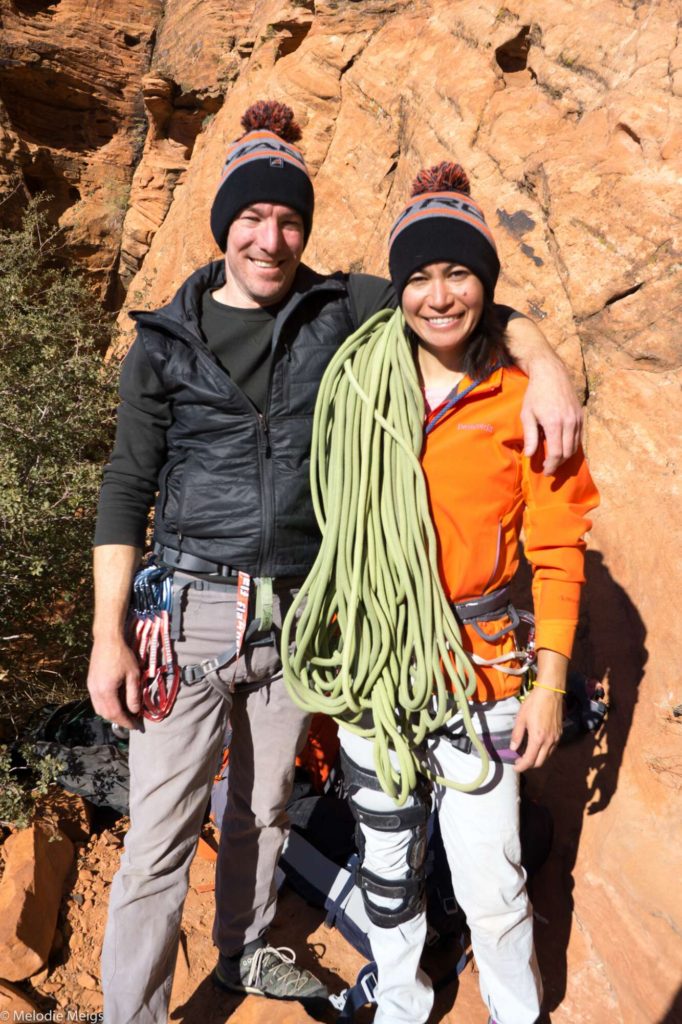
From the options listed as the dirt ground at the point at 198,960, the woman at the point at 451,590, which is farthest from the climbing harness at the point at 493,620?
the dirt ground at the point at 198,960

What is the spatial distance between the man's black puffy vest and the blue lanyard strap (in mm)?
348

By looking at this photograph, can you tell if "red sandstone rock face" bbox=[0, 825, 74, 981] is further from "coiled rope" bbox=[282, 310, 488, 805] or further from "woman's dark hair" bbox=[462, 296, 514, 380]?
"woman's dark hair" bbox=[462, 296, 514, 380]

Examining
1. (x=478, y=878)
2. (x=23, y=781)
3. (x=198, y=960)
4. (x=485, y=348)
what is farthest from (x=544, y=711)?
(x=23, y=781)

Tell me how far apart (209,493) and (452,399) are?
0.69 meters

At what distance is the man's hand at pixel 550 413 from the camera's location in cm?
173

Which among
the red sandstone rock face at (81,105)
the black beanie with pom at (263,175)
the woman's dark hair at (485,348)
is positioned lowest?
the woman's dark hair at (485,348)

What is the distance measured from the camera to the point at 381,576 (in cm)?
193

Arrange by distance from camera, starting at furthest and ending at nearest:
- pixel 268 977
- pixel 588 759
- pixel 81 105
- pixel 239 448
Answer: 1. pixel 81 105
2. pixel 588 759
3. pixel 268 977
4. pixel 239 448

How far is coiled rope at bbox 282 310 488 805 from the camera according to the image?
6.09ft

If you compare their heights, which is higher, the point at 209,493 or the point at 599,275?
the point at 599,275

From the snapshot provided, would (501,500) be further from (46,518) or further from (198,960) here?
(46,518)

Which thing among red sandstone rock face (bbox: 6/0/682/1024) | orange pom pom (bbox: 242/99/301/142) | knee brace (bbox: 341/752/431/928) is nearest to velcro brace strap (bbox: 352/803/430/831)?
knee brace (bbox: 341/752/431/928)

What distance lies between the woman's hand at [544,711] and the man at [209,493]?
698 mm

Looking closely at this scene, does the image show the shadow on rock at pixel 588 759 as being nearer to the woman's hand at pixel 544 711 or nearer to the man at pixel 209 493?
the woman's hand at pixel 544 711
